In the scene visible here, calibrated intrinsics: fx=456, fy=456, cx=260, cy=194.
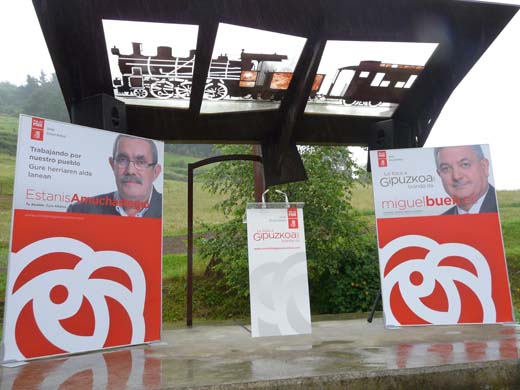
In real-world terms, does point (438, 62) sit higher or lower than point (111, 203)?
higher

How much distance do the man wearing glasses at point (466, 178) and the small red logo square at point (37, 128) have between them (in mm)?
3565

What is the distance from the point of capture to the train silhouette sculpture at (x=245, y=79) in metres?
4.26

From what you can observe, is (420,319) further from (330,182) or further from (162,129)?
(330,182)

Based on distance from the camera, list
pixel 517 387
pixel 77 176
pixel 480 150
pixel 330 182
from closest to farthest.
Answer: pixel 517 387 → pixel 77 176 → pixel 480 150 → pixel 330 182

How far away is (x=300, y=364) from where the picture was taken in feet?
9.63

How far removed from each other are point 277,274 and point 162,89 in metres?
2.13

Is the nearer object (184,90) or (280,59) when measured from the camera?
(280,59)

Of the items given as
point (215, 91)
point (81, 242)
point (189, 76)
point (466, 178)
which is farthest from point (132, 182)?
point (466, 178)

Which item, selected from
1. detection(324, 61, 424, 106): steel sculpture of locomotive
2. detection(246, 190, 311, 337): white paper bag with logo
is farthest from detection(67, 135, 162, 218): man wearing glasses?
detection(324, 61, 424, 106): steel sculpture of locomotive

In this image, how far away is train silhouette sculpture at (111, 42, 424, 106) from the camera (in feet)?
14.0

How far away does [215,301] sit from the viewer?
32.7 feet

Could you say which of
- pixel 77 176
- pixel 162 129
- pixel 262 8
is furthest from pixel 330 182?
pixel 77 176

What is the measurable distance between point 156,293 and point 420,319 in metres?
2.43

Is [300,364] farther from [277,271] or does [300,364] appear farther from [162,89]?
[162,89]
